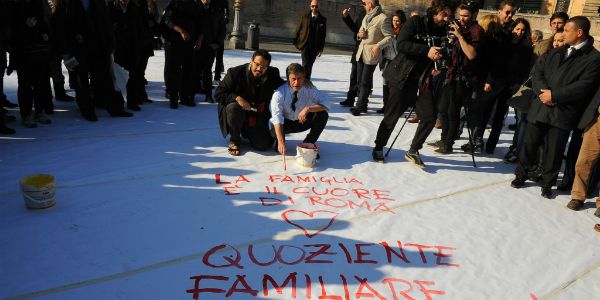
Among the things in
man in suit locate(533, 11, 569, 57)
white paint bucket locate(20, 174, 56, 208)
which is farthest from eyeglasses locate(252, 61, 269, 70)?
man in suit locate(533, 11, 569, 57)

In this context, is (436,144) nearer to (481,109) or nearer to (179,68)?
(481,109)

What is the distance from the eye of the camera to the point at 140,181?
3.52 metres

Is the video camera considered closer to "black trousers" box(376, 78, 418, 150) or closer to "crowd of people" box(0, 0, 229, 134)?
"black trousers" box(376, 78, 418, 150)

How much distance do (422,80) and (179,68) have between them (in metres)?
3.31

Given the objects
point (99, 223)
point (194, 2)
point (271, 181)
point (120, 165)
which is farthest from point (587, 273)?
point (194, 2)

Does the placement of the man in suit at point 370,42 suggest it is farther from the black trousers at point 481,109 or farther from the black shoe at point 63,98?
the black shoe at point 63,98

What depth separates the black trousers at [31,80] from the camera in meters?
4.39

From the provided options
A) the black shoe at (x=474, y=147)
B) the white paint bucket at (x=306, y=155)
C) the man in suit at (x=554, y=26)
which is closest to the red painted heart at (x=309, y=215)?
the white paint bucket at (x=306, y=155)

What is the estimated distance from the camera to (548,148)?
13.0ft

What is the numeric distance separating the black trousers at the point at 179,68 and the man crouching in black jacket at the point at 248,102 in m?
1.73

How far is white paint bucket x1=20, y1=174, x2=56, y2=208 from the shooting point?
112 inches

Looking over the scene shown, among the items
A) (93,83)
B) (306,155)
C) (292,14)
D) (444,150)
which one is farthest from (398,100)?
(292,14)

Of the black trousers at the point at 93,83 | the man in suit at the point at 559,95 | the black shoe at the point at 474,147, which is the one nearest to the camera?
the man in suit at the point at 559,95

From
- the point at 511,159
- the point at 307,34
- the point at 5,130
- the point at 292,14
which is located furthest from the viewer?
the point at 292,14
